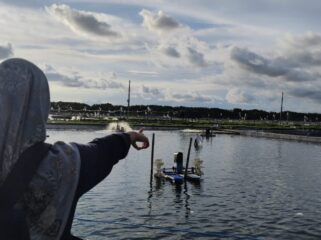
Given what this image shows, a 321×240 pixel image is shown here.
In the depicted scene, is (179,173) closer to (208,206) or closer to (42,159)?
(208,206)

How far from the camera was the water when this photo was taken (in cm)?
2238

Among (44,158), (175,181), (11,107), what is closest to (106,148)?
(44,158)

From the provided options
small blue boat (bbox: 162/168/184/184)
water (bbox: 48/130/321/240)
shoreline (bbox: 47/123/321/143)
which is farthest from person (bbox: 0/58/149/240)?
shoreline (bbox: 47/123/321/143)

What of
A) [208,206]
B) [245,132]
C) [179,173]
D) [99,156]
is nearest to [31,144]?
[99,156]

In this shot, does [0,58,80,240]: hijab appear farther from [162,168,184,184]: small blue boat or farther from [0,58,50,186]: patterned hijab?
[162,168,184,184]: small blue boat

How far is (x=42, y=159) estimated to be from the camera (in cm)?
254

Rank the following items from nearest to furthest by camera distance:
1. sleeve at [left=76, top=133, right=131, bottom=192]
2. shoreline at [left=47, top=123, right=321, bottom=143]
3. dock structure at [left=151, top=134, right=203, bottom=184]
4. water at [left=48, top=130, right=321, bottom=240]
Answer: sleeve at [left=76, top=133, right=131, bottom=192]
water at [left=48, top=130, right=321, bottom=240]
dock structure at [left=151, top=134, right=203, bottom=184]
shoreline at [left=47, top=123, right=321, bottom=143]

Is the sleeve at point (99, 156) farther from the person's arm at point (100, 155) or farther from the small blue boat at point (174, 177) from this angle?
the small blue boat at point (174, 177)

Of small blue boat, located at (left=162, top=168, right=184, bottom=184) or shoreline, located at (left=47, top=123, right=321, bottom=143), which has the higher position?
shoreline, located at (left=47, top=123, right=321, bottom=143)

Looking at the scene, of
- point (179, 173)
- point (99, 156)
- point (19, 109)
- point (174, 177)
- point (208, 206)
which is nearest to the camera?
point (19, 109)

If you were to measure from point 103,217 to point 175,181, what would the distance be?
12027 millimetres

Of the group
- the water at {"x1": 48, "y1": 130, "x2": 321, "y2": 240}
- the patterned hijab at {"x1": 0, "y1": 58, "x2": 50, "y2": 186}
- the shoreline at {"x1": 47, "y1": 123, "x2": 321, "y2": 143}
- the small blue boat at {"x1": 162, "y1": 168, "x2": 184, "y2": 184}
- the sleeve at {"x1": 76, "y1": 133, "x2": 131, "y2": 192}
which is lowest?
the water at {"x1": 48, "y1": 130, "x2": 321, "y2": 240}

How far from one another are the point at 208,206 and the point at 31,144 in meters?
27.0

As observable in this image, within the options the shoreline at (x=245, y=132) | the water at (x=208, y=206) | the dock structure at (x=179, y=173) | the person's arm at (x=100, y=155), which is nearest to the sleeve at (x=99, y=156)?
the person's arm at (x=100, y=155)
